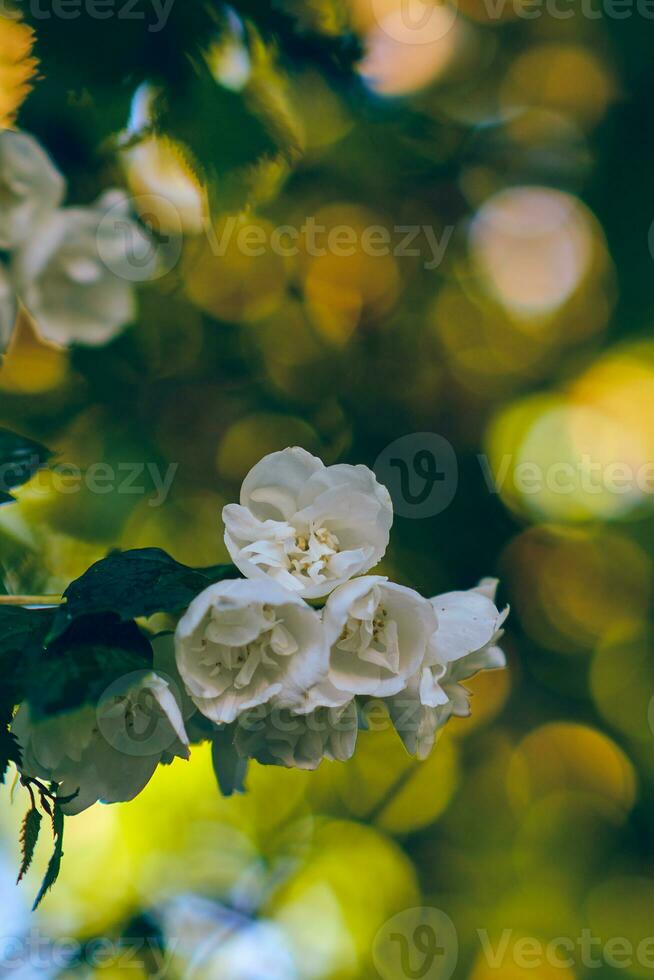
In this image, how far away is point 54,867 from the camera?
36 cm

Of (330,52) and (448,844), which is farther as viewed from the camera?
(448,844)

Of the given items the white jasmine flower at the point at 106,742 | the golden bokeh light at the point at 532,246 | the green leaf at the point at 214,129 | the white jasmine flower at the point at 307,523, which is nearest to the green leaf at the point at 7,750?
the white jasmine flower at the point at 106,742

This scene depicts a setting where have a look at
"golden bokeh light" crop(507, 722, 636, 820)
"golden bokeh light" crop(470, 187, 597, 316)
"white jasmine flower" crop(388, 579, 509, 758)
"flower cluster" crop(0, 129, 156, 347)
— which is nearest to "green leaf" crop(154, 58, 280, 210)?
"flower cluster" crop(0, 129, 156, 347)

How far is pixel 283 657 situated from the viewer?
38 cm

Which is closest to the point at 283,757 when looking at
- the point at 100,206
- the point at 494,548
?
the point at 100,206

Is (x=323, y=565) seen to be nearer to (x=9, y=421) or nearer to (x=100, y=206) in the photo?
(x=100, y=206)

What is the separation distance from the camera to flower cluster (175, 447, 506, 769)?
37 centimetres

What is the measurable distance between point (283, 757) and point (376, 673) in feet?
0.20

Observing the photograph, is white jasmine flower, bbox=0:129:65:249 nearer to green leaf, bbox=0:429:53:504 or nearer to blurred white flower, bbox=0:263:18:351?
blurred white flower, bbox=0:263:18:351

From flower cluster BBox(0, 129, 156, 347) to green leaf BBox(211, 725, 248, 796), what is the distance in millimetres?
325

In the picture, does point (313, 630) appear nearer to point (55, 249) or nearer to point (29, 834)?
point (29, 834)

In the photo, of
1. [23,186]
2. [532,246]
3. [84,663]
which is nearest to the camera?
[84,663]

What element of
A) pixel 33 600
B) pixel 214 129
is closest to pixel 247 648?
pixel 33 600

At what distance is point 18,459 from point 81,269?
297 millimetres
